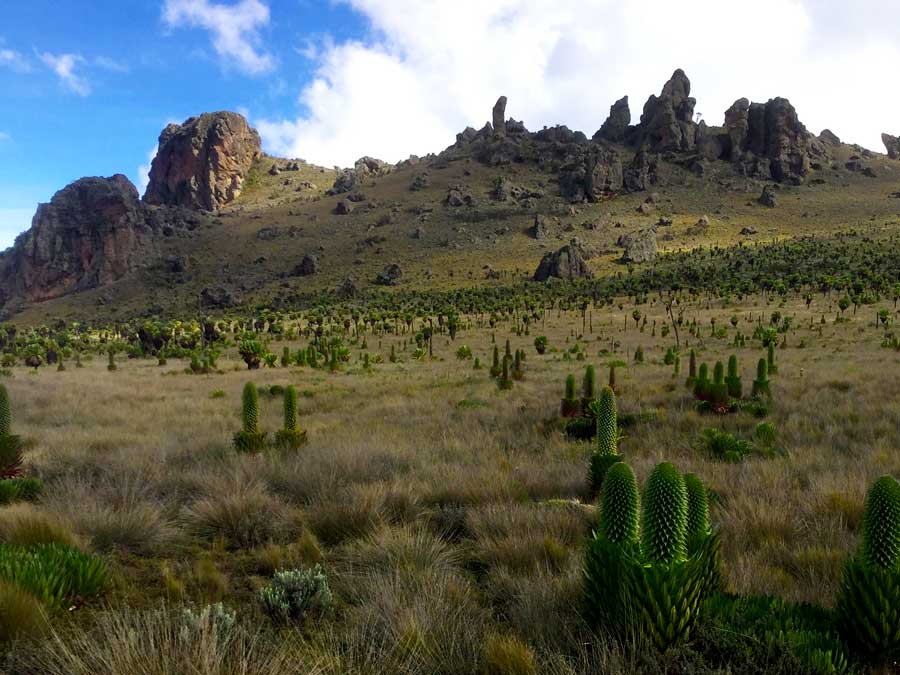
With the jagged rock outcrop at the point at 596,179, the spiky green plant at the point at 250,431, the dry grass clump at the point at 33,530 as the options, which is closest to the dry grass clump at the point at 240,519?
the dry grass clump at the point at 33,530

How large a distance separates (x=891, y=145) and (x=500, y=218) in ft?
398

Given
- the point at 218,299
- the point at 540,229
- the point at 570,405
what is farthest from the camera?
the point at 540,229

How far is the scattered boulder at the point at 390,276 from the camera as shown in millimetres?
82812

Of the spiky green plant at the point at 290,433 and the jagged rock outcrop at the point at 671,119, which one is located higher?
the jagged rock outcrop at the point at 671,119

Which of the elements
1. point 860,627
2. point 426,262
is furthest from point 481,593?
point 426,262

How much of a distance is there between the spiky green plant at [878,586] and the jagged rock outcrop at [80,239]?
11959cm

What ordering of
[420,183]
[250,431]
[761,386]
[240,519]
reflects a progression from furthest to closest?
[420,183]
[761,386]
[250,431]
[240,519]

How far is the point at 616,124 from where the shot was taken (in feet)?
468

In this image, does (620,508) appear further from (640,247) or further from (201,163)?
(201,163)

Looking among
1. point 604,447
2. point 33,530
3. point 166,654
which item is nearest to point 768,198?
point 604,447

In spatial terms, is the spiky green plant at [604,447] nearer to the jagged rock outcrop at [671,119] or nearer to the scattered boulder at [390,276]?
the scattered boulder at [390,276]

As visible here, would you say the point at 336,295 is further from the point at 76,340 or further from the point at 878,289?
the point at 878,289

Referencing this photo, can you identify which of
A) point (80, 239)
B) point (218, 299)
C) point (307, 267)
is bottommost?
point (218, 299)

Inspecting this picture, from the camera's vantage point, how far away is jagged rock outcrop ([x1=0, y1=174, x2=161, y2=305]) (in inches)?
4166
